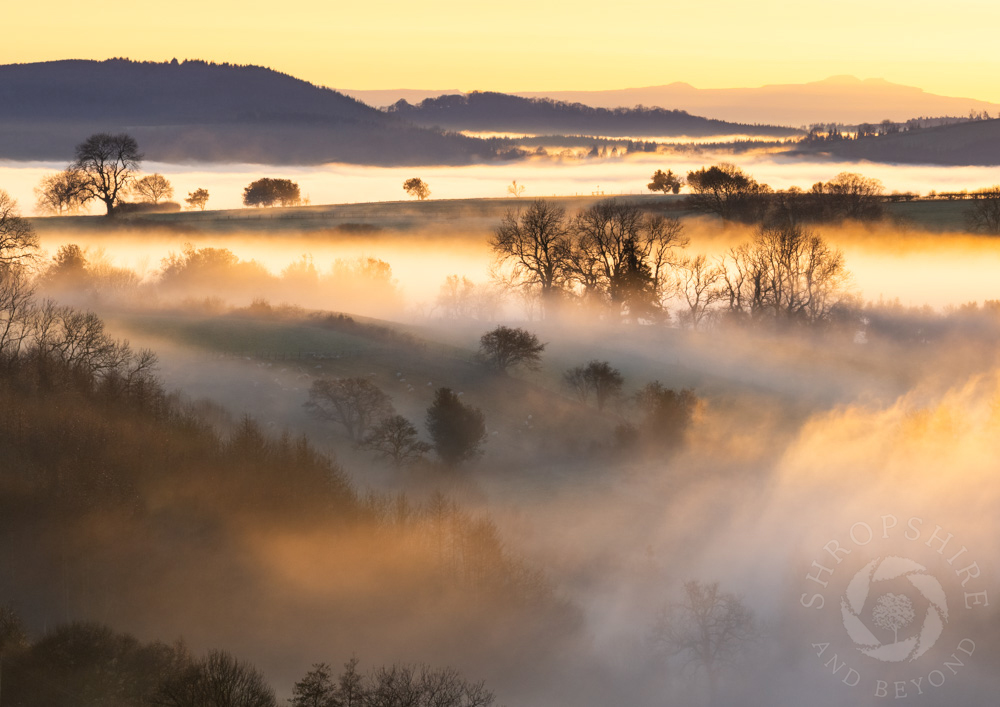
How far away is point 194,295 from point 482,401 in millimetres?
43572

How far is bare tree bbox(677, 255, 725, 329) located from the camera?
102312 millimetres

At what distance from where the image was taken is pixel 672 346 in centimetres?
8938

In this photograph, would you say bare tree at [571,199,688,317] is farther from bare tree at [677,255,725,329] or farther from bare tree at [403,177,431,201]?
bare tree at [403,177,431,201]

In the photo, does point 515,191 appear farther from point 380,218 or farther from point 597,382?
point 597,382

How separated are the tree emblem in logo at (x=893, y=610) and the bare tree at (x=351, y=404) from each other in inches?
1120

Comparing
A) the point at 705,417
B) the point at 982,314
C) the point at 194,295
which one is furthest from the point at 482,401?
the point at 982,314

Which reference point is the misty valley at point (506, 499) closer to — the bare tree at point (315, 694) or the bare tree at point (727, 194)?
the bare tree at point (315, 694)

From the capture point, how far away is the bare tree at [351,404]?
2559 inches

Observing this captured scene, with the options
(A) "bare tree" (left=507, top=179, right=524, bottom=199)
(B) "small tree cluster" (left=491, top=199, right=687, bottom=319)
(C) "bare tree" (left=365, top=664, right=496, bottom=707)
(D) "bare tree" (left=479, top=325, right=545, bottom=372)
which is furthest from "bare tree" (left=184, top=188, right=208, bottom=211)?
(C) "bare tree" (left=365, top=664, right=496, bottom=707)

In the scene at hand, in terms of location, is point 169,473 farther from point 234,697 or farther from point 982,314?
point 982,314

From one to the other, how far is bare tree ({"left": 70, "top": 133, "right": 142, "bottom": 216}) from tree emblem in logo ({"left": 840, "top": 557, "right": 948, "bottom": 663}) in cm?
8285

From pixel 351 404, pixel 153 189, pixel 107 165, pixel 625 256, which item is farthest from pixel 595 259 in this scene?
pixel 153 189

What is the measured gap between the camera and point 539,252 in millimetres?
101375

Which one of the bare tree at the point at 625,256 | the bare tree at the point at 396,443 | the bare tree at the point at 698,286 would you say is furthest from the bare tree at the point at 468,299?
the bare tree at the point at 396,443
